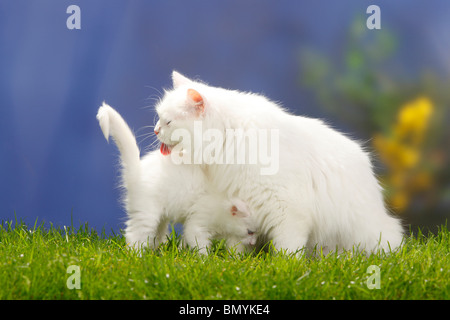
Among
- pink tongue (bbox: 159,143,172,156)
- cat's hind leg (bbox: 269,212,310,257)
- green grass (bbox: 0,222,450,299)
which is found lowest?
green grass (bbox: 0,222,450,299)

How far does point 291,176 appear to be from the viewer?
12.0 feet

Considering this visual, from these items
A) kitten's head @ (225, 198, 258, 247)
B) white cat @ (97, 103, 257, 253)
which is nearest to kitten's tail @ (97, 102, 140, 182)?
white cat @ (97, 103, 257, 253)

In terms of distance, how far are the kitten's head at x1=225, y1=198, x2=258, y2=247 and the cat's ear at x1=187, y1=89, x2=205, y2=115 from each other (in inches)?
23.0

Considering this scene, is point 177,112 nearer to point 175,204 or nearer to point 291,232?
point 175,204

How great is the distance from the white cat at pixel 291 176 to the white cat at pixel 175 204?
0.10 meters

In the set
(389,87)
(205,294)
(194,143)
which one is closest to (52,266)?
(205,294)

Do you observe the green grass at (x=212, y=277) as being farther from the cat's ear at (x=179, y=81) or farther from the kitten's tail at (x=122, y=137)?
the cat's ear at (x=179, y=81)

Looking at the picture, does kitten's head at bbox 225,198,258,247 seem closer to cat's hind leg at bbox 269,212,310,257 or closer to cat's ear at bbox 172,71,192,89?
cat's hind leg at bbox 269,212,310,257

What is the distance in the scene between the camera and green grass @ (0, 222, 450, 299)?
8.84 feet

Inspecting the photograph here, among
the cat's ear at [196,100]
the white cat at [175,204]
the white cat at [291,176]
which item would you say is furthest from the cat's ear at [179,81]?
the white cat at [175,204]

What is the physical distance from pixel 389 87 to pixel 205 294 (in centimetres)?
294
